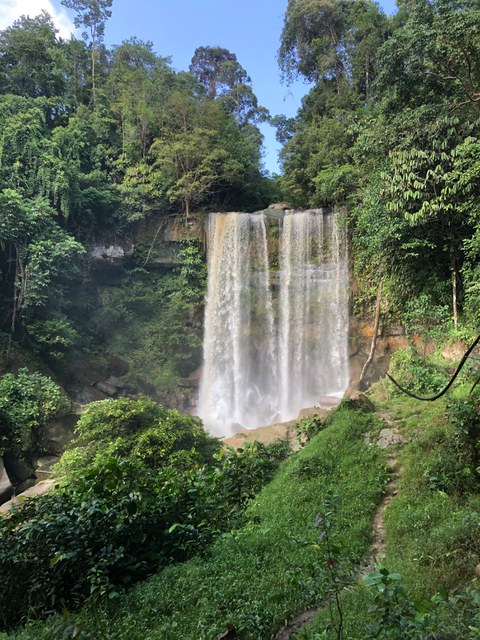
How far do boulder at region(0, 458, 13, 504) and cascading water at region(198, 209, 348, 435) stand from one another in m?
6.87

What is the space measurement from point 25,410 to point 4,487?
7.70 ft

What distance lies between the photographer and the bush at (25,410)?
10922 mm

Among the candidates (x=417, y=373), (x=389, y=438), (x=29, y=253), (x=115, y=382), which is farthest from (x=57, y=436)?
(x=417, y=373)

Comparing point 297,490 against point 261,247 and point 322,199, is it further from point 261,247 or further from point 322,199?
point 322,199

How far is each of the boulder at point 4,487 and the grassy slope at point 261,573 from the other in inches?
297

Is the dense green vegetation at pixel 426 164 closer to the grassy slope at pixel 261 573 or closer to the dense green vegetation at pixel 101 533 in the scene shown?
the grassy slope at pixel 261 573

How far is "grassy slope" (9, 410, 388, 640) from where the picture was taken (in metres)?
2.43

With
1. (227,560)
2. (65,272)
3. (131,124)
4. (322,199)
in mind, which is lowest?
(227,560)

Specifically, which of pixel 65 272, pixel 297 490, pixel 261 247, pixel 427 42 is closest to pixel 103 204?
pixel 65 272

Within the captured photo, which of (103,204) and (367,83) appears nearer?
(103,204)

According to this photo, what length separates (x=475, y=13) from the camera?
27.9ft

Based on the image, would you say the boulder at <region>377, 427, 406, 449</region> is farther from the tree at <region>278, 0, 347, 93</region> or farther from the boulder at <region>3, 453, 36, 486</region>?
the tree at <region>278, 0, 347, 93</region>

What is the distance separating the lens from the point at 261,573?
3283 millimetres

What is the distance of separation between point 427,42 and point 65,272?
13.8 m
